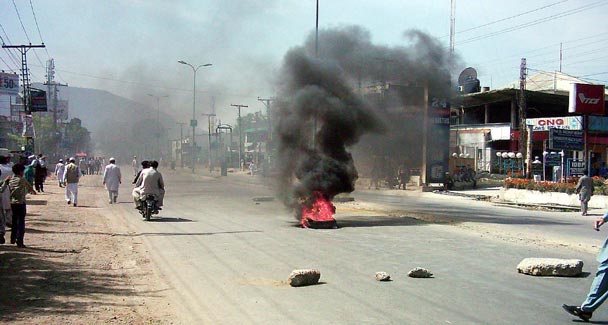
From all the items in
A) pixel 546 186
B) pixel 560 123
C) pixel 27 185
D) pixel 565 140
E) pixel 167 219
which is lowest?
pixel 167 219

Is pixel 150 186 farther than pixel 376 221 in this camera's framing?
No

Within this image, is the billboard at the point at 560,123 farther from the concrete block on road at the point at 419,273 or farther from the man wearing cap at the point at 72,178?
the concrete block on road at the point at 419,273

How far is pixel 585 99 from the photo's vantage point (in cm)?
2798

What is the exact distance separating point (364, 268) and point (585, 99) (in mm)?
24472

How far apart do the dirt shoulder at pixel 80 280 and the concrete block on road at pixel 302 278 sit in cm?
158

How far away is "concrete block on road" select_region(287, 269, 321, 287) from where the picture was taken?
273 inches

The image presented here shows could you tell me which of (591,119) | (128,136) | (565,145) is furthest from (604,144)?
(128,136)

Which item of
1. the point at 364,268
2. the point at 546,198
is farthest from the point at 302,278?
Result: the point at 546,198

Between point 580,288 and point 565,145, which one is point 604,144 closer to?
point 565,145

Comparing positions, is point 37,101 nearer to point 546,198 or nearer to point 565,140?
point 546,198

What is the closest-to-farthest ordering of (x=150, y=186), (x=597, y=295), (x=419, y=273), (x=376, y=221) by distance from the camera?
(x=597, y=295), (x=419, y=273), (x=150, y=186), (x=376, y=221)

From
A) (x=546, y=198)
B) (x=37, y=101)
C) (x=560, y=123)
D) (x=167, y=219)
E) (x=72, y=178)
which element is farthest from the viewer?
(x=560, y=123)

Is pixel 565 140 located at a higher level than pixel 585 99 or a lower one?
lower

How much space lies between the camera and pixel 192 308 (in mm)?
5910
